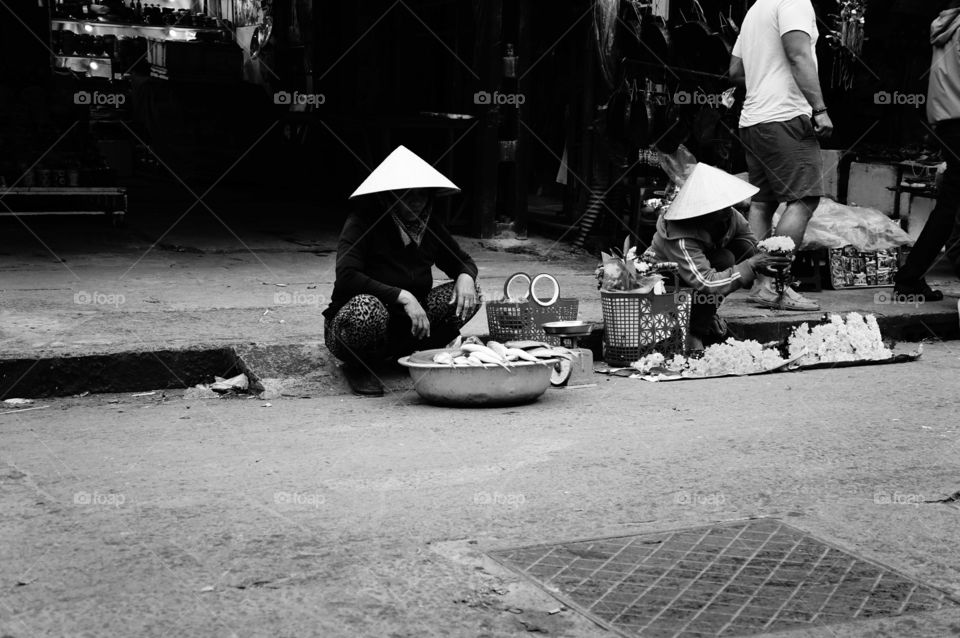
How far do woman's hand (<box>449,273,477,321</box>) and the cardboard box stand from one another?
3.58 m

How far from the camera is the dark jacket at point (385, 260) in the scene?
5.62 metres

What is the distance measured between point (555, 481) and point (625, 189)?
5620mm

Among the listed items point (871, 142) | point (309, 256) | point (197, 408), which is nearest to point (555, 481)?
point (197, 408)

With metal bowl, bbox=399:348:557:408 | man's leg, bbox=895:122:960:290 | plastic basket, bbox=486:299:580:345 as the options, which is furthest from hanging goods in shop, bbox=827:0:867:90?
metal bowl, bbox=399:348:557:408

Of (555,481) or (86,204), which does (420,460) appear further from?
(86,204)

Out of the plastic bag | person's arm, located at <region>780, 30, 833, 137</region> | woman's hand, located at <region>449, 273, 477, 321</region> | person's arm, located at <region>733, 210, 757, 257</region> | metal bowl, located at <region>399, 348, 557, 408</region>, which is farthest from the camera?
the plastic bag

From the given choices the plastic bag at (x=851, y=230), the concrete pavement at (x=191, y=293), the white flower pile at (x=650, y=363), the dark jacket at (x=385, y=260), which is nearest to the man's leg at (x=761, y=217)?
the concrete pavement at (x=191, y=293)

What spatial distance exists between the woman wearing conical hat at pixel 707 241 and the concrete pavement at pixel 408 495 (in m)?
0.65

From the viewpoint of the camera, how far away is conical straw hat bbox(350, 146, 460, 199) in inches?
219

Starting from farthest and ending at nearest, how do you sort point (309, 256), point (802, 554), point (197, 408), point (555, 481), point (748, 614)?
point (309, 256), point (197, 408), point (555, 481), point (802, 554), point (748, 614)

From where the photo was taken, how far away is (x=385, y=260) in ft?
19.0

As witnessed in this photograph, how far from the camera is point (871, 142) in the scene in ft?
35.6

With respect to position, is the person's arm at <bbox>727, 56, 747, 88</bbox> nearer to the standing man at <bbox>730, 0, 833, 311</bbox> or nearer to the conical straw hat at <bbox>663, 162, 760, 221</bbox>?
the standing man at <bbox>730, 0, 833, 311</bbox>

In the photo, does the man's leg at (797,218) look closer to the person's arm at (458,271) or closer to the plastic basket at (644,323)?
the plastic basket at (644,323)
